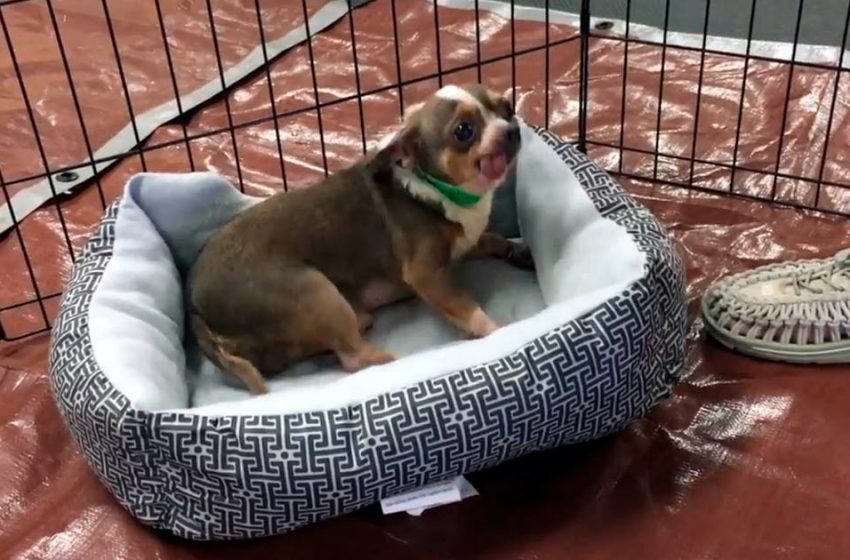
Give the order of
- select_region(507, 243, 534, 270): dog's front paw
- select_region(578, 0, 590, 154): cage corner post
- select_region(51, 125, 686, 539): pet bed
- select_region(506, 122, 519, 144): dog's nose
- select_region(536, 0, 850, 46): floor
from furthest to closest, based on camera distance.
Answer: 1. select_region(536, 0, 850, 46): floor
2. select_region(578, 0, 590, 154): cage corner post
3. select_region(507, 243, 534, 270): dog's front paw
4. select_region(506, 122, 519, 144): dog's nose
5. select_region(51, 125, 686, 539): pet bed

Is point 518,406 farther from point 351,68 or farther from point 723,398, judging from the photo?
point 351,68

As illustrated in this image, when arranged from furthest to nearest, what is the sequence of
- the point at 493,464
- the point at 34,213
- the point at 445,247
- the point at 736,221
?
the point at 34,213 → the point at 736,221 → the point at 445,247 → the point at 493,464

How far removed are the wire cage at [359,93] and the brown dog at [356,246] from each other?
0.35 m

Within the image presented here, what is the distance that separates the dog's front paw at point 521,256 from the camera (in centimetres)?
189

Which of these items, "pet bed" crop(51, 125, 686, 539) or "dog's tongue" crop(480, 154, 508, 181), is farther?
"dog's tongue" crop(480, 154, 508, 181)

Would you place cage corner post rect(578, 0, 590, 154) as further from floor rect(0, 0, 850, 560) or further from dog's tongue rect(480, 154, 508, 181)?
dog's tongue rect(480, 154, 508, 181)

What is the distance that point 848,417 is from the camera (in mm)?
1589

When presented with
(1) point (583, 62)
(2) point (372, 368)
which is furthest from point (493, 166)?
(1) point (583, 62)

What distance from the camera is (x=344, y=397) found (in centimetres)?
141

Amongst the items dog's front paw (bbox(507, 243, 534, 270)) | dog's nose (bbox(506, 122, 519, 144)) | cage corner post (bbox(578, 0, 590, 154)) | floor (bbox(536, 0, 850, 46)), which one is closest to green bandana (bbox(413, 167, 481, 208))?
dog's nose (bbox(506, 122, 519, 144))

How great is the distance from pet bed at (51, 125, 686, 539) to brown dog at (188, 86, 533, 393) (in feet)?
0.24

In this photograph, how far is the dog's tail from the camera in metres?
1.61

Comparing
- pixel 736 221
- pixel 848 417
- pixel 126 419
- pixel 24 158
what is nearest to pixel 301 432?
pixel 126 419

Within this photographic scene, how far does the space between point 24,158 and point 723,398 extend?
168 centimetres
